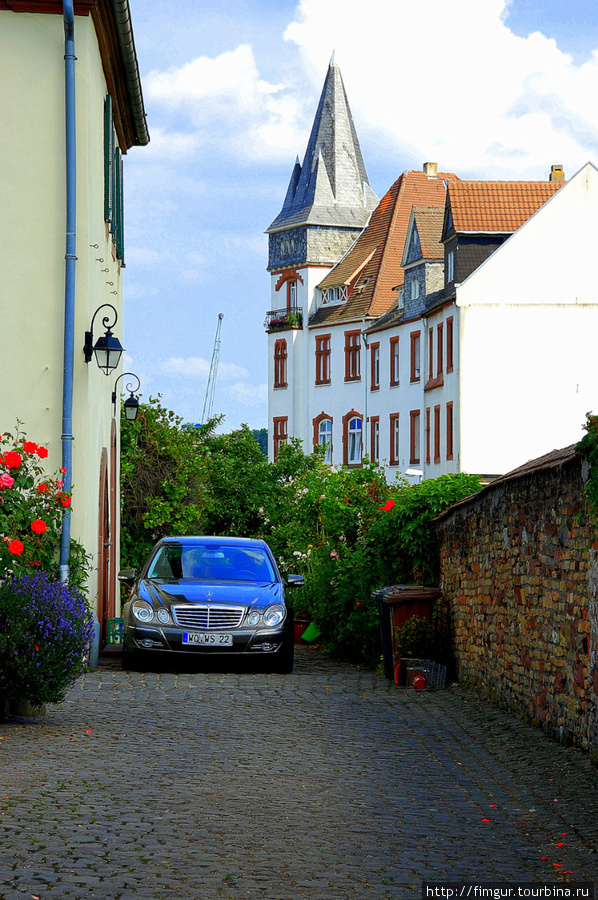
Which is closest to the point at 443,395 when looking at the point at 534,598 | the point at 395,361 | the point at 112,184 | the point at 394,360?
the point at 395,361

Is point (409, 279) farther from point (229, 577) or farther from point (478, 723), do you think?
point (478, 723)

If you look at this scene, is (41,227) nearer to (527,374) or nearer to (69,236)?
(69,236)

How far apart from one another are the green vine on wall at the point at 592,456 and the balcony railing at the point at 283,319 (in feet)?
220

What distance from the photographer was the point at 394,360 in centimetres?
6084

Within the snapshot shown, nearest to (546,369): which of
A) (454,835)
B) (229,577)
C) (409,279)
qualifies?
(409,279)

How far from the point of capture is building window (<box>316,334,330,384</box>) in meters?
71.6

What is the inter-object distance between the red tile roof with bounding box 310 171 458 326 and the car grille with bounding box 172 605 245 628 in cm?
5268

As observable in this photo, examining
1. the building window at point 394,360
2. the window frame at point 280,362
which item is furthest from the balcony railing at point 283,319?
the building window at point 394,360

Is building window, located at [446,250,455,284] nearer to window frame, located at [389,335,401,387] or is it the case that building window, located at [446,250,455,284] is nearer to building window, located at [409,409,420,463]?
building window, located at [409,409,420,463]

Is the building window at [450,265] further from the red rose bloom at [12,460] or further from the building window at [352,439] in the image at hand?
the red rose bloom at [12,460]

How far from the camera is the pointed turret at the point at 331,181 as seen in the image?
267 ft

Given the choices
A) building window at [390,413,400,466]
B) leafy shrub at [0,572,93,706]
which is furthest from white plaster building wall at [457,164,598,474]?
leafy shrub at [0,572,93,706]

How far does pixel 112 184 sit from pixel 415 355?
3896 cm

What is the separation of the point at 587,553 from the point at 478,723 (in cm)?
266
